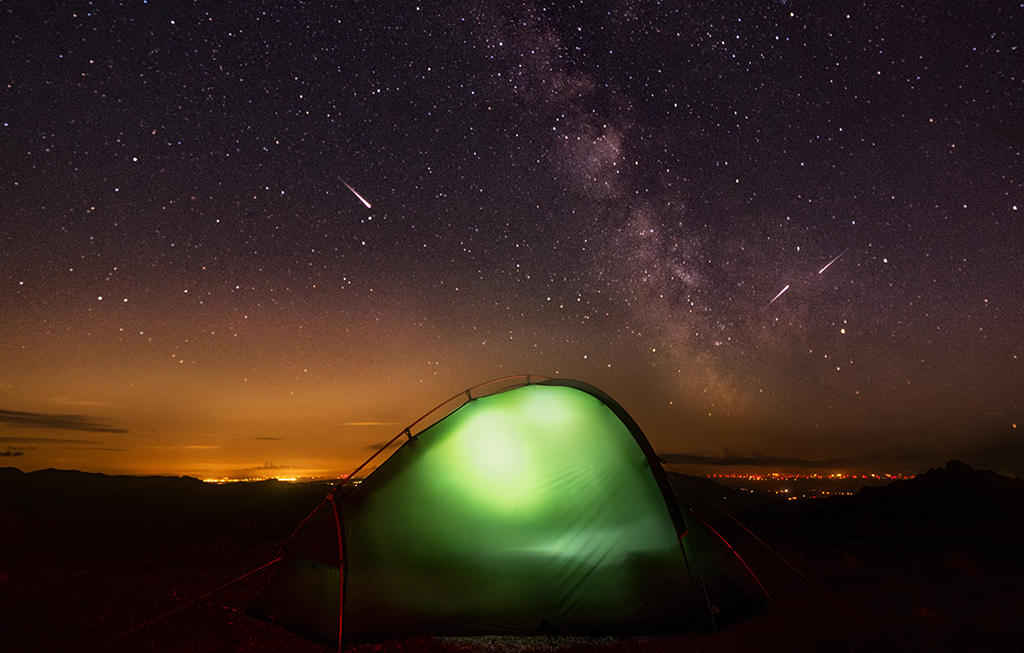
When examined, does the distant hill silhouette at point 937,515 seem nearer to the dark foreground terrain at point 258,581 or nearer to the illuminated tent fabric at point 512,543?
the dark foreground terrain at point 258,581

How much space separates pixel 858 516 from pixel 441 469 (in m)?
29.4

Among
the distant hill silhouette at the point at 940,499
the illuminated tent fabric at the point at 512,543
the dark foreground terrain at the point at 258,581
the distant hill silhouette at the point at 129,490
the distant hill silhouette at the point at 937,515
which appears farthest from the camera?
the distant hill silhouette at the point at 129,490

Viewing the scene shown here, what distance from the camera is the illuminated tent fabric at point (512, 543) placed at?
6246 millimetres

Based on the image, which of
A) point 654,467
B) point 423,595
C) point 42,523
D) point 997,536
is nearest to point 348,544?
point 423,595

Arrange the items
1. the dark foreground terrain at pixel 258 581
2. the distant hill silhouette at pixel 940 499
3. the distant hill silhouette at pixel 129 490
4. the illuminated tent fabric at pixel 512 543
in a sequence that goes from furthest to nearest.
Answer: the distant hill silhouette at pixel 129 490 < the distant hill silhouette at pixel 940 499 < the illuminated tent fabric at pixel 512 543 < the dark foreground terrain at pixel 258 581

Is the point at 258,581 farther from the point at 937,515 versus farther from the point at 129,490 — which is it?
the point at 129,490

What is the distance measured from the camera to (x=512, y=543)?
661 cm

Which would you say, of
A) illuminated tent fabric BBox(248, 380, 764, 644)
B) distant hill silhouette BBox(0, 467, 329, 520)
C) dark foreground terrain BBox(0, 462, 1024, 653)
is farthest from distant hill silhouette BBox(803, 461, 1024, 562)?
distant hill silhouette BBox(0, 467, 329, 520)

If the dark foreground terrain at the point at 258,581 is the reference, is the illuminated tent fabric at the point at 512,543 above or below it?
above

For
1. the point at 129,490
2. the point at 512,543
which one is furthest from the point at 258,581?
the point at 129,490

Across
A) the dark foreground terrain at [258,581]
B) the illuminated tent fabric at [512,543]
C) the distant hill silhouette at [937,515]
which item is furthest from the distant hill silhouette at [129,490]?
the illuminated tent fabric at [512,543]

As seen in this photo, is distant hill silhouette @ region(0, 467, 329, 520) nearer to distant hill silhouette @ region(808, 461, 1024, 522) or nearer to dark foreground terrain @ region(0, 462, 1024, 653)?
distant hill silhouette @ region(808, 461, 1024, 522)

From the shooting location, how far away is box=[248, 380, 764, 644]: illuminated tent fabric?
625 centimetres

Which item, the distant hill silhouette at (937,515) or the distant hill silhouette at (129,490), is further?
the distant hill silhouette at (129,490)
